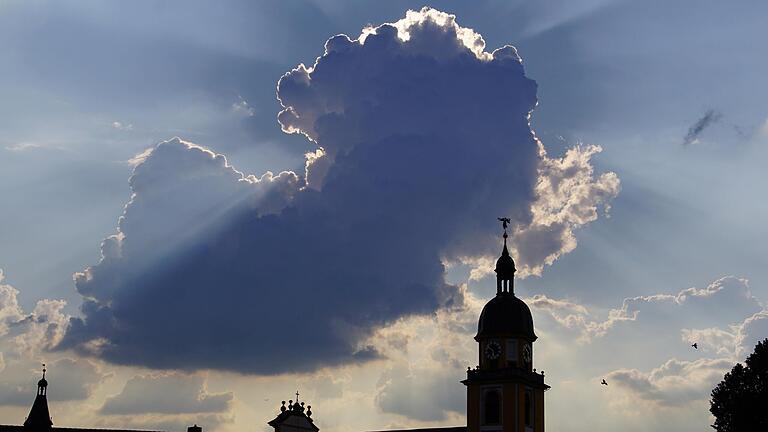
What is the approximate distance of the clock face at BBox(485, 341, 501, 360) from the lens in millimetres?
103125

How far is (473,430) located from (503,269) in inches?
592

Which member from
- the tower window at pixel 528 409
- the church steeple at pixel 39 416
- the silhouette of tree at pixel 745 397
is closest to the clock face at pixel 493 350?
the tower window at pixel 528 409

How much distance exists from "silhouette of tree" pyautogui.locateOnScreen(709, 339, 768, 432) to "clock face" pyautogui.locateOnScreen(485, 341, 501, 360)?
1795 cm

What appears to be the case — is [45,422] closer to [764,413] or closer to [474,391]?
[474,391]

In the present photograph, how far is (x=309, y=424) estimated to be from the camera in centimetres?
11025

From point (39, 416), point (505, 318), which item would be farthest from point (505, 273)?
point (39, 416)

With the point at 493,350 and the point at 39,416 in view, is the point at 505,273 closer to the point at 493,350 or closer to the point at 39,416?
the point at 493,350

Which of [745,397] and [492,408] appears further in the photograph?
[492,408]

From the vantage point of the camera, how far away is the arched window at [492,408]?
333ft

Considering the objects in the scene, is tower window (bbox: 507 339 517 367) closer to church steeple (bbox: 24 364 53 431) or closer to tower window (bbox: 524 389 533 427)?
tower window (bbox: 524 389 533 427)

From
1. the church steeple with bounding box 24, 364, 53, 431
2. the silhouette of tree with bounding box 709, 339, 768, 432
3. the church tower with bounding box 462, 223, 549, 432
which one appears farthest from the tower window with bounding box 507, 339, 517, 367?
the church steeple with bounding box 24, 364, 53, 431

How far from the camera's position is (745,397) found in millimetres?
92312

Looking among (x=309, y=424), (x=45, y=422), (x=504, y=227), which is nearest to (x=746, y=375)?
(x=504, y=227)

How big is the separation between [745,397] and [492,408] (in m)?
20.7
